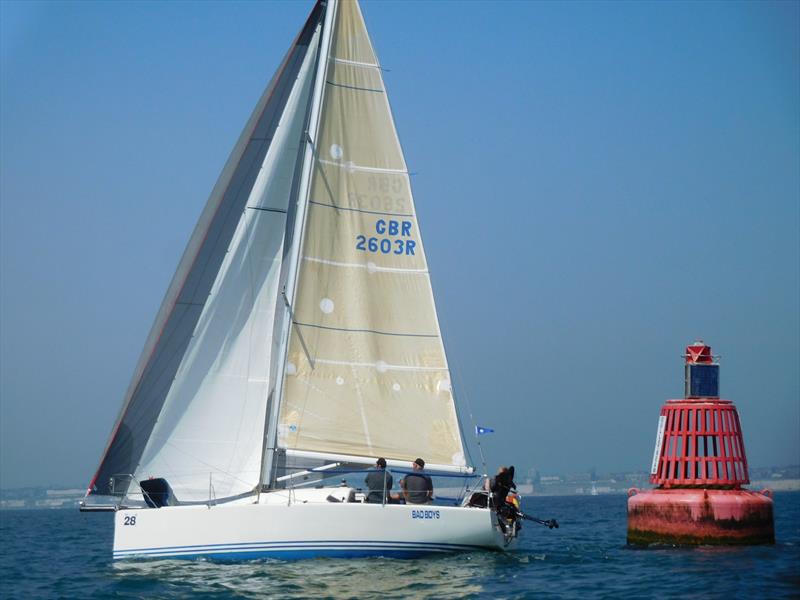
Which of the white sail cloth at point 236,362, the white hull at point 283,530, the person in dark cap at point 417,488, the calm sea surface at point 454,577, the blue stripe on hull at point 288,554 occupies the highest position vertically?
the white sail cloth at point 236,362

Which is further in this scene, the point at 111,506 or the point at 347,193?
the point at 347,193

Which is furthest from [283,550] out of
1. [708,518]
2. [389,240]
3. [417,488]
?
[708,518]

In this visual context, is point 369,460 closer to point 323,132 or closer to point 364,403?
point 364,403

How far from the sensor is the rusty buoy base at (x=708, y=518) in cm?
2570

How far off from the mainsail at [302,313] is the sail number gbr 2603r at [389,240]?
3cm

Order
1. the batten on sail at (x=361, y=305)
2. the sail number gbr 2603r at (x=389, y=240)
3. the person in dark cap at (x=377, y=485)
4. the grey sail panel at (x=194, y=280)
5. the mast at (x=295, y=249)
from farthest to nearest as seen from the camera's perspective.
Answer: the sail number gbr 2603r at (x=389, y=240)
the batten on sail at (x=361, y=305)
the mast at (x=295, y=249)
the grey sail panel at (x=194, y=280)
the person in dark cap at (x=377, y=485)

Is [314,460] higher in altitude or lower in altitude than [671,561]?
higher

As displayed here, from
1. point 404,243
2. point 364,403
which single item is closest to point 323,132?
point 404,243

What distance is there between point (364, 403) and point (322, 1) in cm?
811

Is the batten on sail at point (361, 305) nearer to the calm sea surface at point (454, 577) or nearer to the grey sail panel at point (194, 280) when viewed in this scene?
the grey sail panel at point (194, 280)

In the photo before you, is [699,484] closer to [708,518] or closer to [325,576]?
[708,518]

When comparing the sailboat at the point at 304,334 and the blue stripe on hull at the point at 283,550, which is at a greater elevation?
the sailboat at the point at 304,334

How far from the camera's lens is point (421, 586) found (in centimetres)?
1811

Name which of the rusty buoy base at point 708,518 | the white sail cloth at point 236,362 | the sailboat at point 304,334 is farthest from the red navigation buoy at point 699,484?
the white sail cloth at point 236,362
